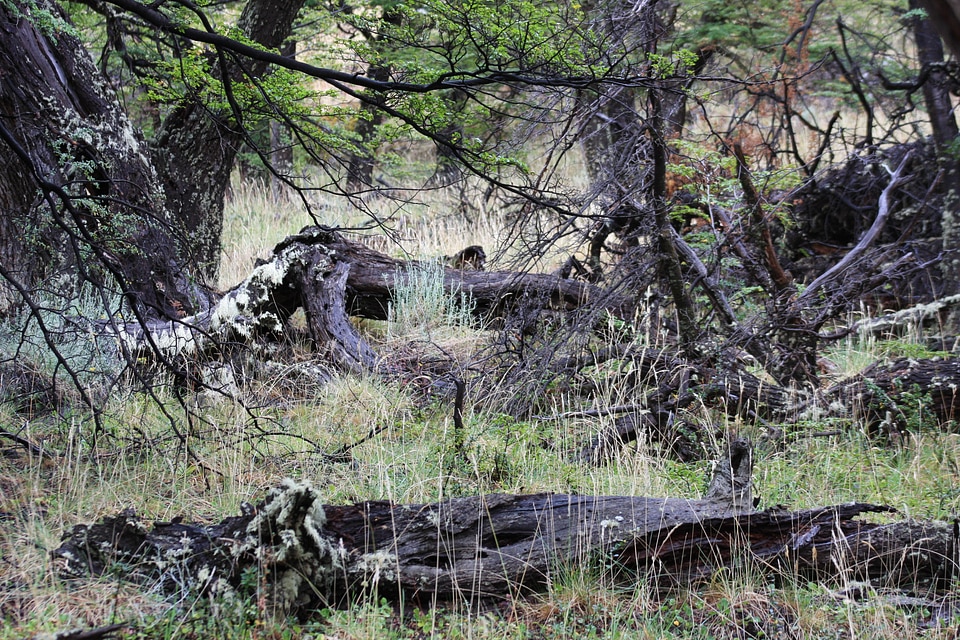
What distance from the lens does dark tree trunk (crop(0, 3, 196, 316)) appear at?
5.36m

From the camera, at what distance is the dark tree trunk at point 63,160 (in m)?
5.36

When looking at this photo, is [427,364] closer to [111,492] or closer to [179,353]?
[179,353]

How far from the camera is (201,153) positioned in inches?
292

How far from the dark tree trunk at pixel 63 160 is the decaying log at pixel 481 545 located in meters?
2.83

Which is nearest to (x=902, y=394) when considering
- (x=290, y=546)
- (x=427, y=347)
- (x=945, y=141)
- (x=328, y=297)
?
(x=427, y=347)

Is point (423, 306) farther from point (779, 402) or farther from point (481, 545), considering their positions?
point (481, 545)

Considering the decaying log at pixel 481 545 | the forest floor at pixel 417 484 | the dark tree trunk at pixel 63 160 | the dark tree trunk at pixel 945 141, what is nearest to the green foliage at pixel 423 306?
the forest floor at pixel 417 484

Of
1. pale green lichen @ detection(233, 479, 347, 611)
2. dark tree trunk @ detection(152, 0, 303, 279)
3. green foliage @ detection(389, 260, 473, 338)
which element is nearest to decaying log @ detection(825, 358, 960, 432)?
green foliage @ detection(389, 260, 473, 338)

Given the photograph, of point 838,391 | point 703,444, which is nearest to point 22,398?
point 703,444

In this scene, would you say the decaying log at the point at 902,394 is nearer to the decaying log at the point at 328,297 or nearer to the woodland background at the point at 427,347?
→ the woodland background at the point at 427,347

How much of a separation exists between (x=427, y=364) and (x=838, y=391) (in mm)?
3196

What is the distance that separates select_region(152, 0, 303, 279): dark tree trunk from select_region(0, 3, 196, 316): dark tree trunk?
3.11 feet

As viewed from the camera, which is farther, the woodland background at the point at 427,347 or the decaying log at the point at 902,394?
the decaying log at the point at 902,394

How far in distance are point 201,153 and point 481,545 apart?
5.86 metres
